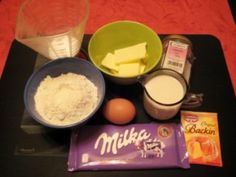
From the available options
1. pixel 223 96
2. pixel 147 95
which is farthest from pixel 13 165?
pixel 223 96

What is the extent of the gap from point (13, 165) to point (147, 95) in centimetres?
37

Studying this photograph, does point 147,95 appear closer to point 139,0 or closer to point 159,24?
point 159,24

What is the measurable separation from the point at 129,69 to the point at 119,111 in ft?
0.41

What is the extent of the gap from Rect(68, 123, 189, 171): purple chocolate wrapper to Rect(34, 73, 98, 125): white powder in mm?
58

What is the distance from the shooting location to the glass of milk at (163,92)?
0.68 m

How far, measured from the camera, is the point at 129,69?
0.75 metres

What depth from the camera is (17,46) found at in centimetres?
88

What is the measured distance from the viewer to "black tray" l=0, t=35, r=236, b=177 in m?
0.66

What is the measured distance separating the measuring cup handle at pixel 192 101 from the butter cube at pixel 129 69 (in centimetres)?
15

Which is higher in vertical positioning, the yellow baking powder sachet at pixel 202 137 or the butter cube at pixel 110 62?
the butter cube at pixel 110 62

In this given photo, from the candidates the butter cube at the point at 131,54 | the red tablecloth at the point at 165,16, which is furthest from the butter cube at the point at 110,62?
the red tablecloth at the point at 165,16

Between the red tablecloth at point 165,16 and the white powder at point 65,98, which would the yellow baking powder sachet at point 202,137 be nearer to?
the white powder at point 65,98

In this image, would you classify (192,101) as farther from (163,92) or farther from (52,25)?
(52,25)

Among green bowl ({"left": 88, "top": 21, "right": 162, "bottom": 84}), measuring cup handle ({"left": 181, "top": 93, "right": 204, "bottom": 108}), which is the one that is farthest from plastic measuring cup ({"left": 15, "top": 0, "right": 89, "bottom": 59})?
measuring cup handle ({"left": 181, "top": 93, "right": 204, "bottom": 108})
